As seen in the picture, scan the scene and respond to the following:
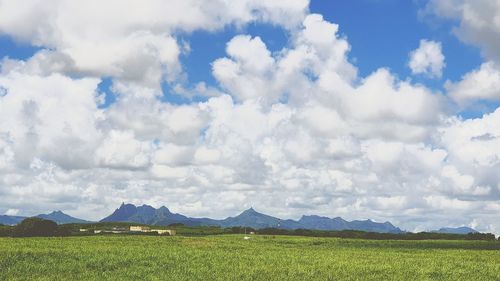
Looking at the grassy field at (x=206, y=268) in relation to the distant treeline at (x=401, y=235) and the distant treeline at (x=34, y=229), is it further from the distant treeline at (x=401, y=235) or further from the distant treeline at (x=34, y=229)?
the distant treeline at (x=401, y=235)

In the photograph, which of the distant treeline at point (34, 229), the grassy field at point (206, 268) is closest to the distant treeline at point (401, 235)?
the distant treeline at point (34, 229)

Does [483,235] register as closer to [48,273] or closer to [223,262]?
[223,262]

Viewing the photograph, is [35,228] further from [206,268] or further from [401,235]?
[401,235]

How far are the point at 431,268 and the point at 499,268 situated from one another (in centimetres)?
881

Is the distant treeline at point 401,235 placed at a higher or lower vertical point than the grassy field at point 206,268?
higher

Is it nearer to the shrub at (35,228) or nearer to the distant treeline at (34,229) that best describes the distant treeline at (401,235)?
the distant treeline at (34,229)

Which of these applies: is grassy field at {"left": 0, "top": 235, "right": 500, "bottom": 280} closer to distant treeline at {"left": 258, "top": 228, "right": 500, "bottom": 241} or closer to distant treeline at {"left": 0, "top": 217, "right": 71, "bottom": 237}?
distant treeline at {"left": 0, "top": 217, "right": 71, "bottom": 237}

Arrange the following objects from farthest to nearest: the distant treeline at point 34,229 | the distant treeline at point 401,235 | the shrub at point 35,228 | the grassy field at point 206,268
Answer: the distant treeline at point 401,235, the shrub at point 35,228, the distant treeline at point 34,229, the grassy field at point 206,268

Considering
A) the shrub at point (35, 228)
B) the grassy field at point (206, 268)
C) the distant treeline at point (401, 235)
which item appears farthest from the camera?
the distant treeline at point (401, 235)

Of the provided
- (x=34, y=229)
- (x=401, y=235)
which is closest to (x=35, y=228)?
(x=34, y=229)

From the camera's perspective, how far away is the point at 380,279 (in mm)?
44469

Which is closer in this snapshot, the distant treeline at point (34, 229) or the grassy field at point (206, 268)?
the grassy field at point (206, 268)

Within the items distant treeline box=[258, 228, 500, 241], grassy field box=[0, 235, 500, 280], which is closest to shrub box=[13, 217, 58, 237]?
distant treeline box=[258, 228, 500, 241]

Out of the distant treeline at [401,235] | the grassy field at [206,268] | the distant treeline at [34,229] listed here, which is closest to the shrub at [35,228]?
the distant treeline at [34,229]
